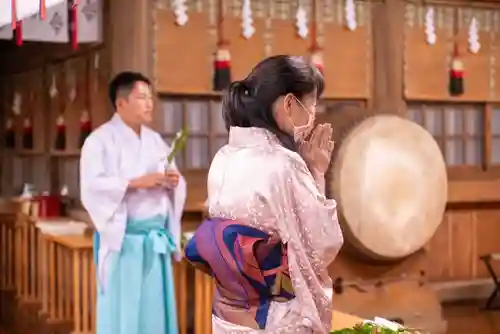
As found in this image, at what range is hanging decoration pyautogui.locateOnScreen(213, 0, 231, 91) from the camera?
18.6 ft

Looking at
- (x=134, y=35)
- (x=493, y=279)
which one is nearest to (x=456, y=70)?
(x=493, y=279)

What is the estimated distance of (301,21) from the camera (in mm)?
6012

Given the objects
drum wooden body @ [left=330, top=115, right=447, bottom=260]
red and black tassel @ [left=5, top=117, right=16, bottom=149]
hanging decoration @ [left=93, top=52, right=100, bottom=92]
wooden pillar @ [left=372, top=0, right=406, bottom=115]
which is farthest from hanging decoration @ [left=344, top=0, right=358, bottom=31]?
red and black tassel @ [left=5, top=117, right=16, bottom=149]

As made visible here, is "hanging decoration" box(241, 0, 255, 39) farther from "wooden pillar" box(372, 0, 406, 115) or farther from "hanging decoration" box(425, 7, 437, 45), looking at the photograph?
"hanging decoration" box(425, 7, 437, 45)

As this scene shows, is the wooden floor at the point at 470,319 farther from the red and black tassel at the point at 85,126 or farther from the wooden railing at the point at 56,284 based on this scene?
the red and black tassel at the point at 85,126

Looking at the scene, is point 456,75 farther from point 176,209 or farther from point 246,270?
point 246,270

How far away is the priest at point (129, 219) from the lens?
13.9 feet

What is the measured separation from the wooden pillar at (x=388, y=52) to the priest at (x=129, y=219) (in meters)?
2.52

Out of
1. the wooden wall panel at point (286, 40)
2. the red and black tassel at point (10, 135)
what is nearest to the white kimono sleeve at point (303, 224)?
the wooden wall panel at point (286, 40)

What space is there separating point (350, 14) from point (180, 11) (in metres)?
1.37

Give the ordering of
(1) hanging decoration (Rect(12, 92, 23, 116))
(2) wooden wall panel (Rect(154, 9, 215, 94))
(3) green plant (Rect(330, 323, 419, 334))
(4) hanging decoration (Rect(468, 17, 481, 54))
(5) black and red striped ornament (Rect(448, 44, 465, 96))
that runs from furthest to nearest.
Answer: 1. (1) hanging decoration (Rect(12, 92, 23, 116))
2. (4) hanging decoration (Rect(468, 17, 481, 54))
3. (5) black and red striped ornament (Rect(448, 44, 465, 96))
4. (2) wooden wall panel (Rect(154, 9, 215, 94))
5. (3) green plant (Rect(330, 323, 419, 334))

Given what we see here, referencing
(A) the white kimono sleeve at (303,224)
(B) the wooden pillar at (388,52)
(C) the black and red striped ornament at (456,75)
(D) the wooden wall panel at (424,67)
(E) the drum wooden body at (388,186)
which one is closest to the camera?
(A) the white kimono sleeve at (303,224)

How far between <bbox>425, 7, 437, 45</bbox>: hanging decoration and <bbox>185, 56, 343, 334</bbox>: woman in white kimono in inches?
182

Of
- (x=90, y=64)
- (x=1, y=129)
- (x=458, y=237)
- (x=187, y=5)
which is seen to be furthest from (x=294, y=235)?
(x=1, y=129)
